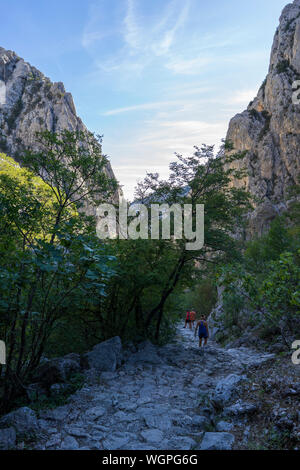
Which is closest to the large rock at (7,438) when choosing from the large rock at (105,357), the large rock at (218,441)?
the large rock at (218,441)

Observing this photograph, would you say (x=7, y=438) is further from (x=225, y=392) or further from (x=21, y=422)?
(x=225, y=392)

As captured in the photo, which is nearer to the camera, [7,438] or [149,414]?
[7,438]

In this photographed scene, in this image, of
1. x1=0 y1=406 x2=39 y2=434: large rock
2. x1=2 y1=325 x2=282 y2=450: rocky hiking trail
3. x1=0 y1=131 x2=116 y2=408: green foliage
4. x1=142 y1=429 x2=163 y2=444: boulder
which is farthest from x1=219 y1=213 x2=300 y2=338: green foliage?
x1=0 y1=406 x2=39 y2=434: large rock

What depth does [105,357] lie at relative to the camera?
762 centimetres

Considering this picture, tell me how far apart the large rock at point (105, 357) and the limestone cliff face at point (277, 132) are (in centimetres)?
4715

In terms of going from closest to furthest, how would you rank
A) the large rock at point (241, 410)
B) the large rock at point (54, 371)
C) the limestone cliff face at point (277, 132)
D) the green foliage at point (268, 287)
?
the large rock at point (241, 410) → the green foliage at point (268, 287) → the large rock at point (54, 371) → the limestone cliff face at point (277, 132)

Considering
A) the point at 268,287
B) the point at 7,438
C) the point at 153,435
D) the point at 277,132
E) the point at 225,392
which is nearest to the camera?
the point at 7,438

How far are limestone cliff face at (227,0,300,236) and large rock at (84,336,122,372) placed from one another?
4715 cm

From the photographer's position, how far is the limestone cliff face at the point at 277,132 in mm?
49781

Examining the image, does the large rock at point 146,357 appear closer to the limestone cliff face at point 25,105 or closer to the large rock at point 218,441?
the large rock at point 218,441

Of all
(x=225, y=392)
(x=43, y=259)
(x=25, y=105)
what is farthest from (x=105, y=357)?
(x=25, y=105)

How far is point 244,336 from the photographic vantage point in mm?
12336

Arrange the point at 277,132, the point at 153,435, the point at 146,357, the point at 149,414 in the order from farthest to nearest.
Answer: the point at 277,132 < the point at 146,357 < the point at 149,414 < the point at 153,435

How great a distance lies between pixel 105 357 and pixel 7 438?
153 inches
